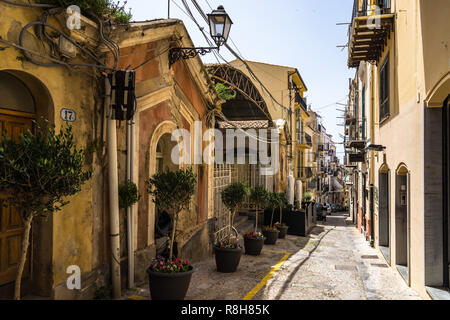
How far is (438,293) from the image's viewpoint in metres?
5.71

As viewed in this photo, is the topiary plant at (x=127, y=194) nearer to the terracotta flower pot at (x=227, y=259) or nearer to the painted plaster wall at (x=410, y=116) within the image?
the terracotta flower pot at (x=227, y=259)

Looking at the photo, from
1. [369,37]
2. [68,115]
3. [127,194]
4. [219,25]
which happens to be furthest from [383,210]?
[68,115]

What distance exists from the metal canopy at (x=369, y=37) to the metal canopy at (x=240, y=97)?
640 cm

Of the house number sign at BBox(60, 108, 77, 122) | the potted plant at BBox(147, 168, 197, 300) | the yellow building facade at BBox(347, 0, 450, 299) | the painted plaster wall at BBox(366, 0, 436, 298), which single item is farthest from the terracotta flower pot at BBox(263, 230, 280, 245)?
the house number sign at BBox(60, 108, 77, 122)

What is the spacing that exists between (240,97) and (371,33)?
1002cm

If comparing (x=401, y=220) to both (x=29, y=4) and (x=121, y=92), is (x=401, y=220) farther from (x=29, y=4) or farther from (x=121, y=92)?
(x=29, y=4)

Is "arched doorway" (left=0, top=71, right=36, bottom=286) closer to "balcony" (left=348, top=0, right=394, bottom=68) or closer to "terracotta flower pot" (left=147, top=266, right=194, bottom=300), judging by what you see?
"terracotta flower pot" (left=147, top=266, right=194, bottom=300)

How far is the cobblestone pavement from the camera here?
6.86 meters

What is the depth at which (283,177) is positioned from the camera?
2205 cm

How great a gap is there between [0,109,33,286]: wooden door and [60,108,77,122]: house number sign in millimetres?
452

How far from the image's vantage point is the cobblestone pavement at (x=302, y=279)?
22.5ft

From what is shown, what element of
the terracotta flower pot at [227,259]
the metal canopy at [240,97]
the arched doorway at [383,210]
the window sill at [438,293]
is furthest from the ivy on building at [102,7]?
the metal canopy at [240,97]
